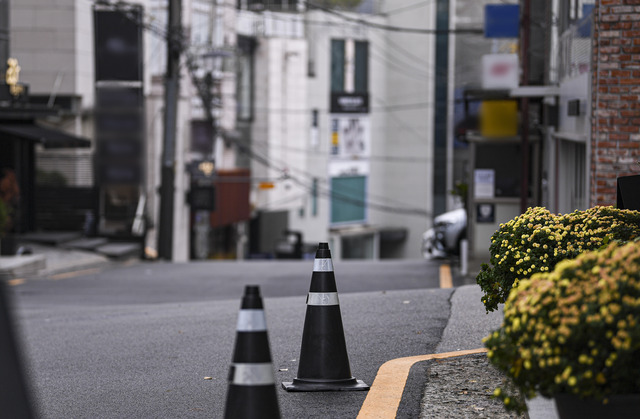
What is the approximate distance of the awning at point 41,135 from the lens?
2219 cm

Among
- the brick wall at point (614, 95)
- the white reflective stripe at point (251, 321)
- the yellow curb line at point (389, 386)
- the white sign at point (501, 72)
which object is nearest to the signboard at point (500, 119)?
the white sign at point (501, 72)

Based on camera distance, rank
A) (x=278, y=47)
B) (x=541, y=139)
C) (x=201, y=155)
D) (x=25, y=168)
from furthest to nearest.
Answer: (x=278, y=47) < (x=201, y=155) < (x=25, y=168) < (x=541, y=139)

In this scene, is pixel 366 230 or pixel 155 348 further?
pixel 366 230

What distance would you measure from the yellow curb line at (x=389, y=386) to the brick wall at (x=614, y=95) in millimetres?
4469

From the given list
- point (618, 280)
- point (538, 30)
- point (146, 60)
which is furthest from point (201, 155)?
point (618, 280)

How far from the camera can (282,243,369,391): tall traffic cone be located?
5910 mm

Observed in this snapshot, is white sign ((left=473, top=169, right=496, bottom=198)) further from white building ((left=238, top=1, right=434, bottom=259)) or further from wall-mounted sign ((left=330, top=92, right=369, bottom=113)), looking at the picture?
wall-mounted sign ((left=330, top=92, right=369, bottom=113))

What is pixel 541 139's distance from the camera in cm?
1712

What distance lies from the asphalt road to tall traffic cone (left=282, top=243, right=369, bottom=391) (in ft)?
0.27

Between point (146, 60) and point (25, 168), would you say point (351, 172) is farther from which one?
point (25, 168)

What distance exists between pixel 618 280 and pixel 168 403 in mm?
3324

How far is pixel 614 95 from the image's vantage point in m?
11.0

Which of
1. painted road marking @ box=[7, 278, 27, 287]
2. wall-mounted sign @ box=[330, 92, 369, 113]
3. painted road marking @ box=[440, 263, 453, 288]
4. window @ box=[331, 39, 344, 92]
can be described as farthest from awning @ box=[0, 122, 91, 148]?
window @ box=[331, 39, 344, 92]

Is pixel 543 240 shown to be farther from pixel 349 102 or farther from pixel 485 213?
pixel 349 102
